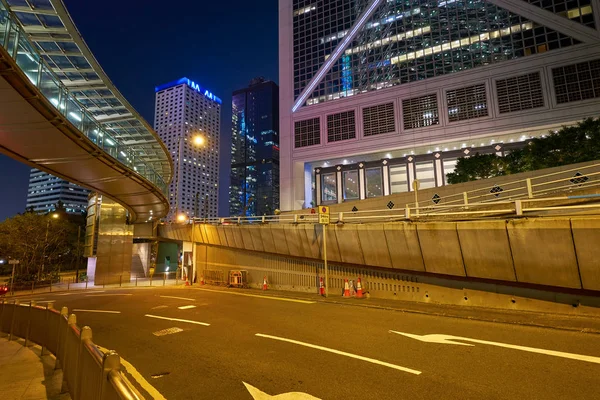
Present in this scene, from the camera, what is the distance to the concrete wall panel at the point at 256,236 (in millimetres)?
22203

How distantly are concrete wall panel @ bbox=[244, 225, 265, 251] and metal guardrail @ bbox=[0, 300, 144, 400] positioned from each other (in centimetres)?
1329

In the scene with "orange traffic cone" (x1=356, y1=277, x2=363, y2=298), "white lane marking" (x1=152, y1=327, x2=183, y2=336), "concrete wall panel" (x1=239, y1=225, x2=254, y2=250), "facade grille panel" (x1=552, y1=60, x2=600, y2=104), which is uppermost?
"facade grille panel" (x1=552, y1=60, x2=600, y2=104)

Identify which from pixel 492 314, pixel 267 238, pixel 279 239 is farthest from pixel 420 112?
pixel 492 314

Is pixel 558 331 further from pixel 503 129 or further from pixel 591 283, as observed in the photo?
pixel 503 129

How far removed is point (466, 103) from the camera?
163 ft

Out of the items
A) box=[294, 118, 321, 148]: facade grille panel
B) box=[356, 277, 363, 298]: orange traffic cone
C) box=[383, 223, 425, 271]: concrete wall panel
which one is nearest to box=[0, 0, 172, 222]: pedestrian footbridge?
box=[383, 223, 425, 271]: concrete wall panel

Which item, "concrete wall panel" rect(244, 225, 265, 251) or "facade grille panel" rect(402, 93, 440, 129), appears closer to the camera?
"concrete wall panel" rect(244, 225, 265, 251)

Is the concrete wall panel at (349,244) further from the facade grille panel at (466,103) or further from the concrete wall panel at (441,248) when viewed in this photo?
the facade grille panel at (466,103)

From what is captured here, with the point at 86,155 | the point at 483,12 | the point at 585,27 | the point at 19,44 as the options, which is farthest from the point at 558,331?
the point at 483,12

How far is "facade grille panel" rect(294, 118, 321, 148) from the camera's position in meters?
60.8

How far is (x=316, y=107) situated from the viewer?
Answer: 2415 inches

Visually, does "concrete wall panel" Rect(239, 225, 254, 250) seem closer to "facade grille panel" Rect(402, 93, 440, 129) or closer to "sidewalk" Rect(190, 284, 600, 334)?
"sidewalk" Rect(190, 284, 600, 334)

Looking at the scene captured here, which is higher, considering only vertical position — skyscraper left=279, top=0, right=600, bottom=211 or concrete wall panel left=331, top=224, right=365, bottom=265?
skyscraper left=279, top=0, right=600, bottom=211

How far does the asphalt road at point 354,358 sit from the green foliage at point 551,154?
94.3 ft
